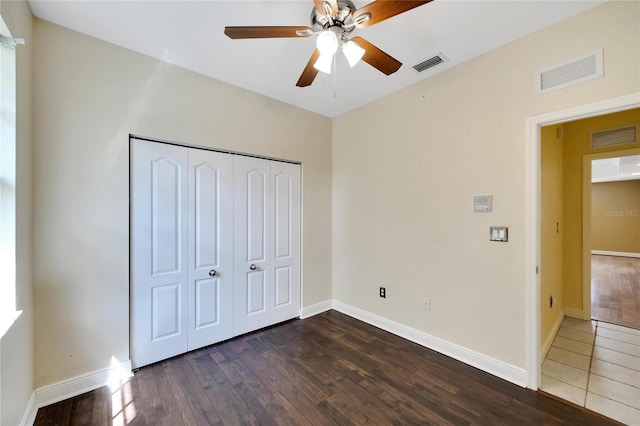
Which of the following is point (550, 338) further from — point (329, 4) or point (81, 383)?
point (81, 383)

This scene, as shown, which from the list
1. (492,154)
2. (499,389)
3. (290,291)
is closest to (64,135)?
(290,291)

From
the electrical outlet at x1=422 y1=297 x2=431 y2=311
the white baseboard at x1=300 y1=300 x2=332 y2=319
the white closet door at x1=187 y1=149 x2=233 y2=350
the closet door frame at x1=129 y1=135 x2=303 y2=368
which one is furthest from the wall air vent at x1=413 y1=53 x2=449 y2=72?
the white baseboard at x1=300 y1=300 x2=332 y2=319

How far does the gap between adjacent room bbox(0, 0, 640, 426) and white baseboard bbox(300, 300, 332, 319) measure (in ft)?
0.33

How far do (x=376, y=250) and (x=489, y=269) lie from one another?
1238 millimetres

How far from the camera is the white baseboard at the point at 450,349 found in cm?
209

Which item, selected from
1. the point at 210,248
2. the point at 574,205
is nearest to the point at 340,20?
the point at 210,248

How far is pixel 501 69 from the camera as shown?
2.18 meters

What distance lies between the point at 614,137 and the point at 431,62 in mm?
2634

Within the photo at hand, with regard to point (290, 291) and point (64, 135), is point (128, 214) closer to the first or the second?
point (64, 135)

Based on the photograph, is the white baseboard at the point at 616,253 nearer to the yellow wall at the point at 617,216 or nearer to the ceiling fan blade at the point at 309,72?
the yellow wall at the point at 617,216

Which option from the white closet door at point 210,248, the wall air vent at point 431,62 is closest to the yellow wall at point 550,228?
the wall air vent at point 431,62

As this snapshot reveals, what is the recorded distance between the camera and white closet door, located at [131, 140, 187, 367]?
7.40ft

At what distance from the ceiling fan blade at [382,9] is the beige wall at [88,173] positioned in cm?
189

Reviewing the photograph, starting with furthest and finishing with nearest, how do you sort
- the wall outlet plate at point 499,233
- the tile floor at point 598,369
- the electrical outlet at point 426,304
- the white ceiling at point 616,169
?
the white ceiling at point 616,169, the electrical outlet at point 426,304, the wall outlet plate at point 499,233, the tile floor at point 598,369
